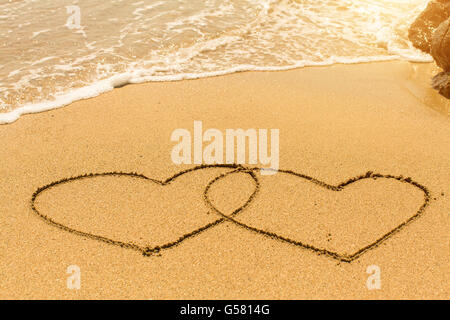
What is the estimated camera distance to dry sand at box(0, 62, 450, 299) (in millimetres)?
2789

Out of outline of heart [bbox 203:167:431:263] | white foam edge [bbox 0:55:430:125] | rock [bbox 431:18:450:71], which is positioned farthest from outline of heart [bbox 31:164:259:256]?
rock [bbox 431:18:450:71]

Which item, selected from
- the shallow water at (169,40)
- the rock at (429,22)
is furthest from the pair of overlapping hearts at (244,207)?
the rock at (429,22)

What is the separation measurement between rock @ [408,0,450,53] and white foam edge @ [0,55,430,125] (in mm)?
743

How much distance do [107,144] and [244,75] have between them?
2324 millimetres

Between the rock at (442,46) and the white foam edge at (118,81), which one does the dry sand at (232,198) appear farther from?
the rock at (442,46)

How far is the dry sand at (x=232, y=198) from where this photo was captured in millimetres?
2789

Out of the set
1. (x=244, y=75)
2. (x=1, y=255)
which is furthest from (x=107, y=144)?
(x=244, y=75)

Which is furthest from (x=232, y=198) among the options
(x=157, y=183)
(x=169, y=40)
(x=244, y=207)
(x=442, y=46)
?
(x=169, y=40)

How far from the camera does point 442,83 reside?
4.98 meters

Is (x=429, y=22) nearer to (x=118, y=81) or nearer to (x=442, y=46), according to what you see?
(x=442, y=46)

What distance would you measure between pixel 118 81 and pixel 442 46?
430 cm

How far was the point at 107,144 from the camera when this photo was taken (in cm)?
410

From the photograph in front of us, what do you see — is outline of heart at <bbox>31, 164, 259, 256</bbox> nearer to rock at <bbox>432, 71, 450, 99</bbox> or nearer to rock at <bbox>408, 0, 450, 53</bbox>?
rock at <bbox>432, 71, 450, 99</bbox>
